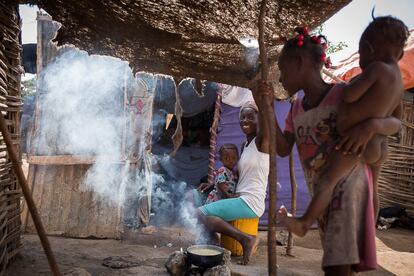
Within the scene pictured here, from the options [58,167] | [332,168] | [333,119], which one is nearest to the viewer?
[332,168]

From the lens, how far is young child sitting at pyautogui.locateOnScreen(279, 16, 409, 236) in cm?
166

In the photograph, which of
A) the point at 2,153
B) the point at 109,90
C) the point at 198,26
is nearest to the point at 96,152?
the point at 109,90

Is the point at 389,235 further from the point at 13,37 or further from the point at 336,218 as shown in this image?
the point at 13,37

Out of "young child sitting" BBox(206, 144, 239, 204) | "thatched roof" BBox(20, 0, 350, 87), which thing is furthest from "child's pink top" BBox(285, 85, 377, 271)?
"young child sitting" BBox(206, 144, 239, 204)

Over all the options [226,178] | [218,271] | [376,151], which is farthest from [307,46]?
[226,178]

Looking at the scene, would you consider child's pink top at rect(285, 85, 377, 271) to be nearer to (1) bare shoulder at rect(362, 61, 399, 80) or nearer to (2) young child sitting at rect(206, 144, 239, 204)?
(1) bare shoulder at rect(362, 61, 399, 80)

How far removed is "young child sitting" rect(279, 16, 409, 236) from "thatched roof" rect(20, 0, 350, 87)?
0.98m

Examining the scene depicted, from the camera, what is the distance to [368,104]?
168 centimetres

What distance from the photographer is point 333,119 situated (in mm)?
1856

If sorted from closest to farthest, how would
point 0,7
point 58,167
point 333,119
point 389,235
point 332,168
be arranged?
point 332,168 → point 333,119 → point 0,7 → point 58,167 → point 389,235

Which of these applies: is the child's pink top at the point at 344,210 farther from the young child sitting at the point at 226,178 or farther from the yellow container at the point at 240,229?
the young child sitting at the point at 226,178

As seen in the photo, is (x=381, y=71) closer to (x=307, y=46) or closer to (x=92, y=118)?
(x=307, y=46)

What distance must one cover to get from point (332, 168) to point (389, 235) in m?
6.24

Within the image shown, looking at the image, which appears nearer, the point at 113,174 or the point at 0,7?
the point at 0,7
